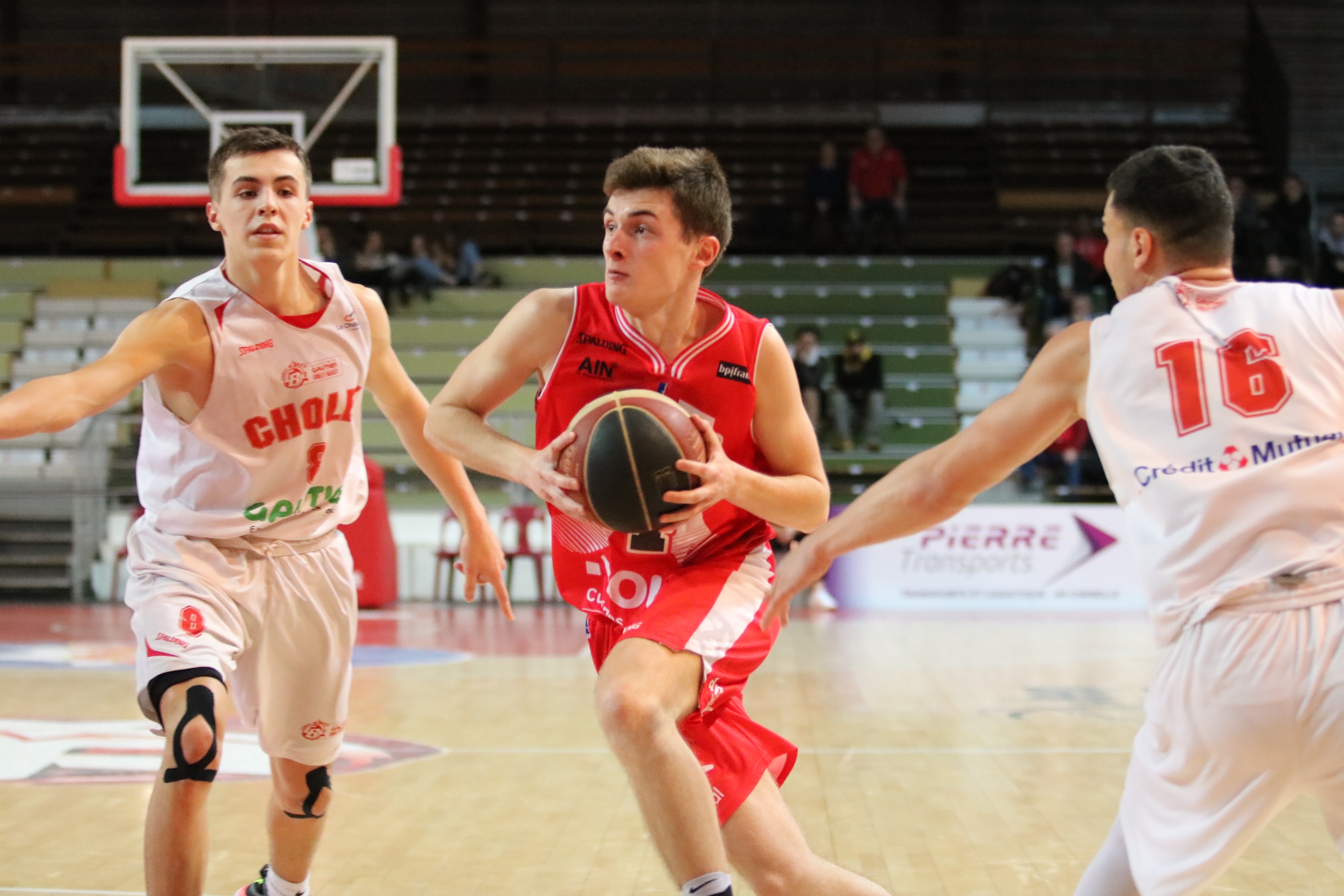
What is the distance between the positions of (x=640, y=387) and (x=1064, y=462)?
1043 centimetres

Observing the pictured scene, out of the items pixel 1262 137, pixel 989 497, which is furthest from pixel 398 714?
pixel 1262 137

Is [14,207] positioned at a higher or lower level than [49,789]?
higher

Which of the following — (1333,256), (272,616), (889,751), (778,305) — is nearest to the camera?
(272,616)

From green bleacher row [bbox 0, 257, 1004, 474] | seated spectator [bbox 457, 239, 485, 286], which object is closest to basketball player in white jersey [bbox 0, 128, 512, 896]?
green bleacher row [bbox 0, 257, 1004, 474]

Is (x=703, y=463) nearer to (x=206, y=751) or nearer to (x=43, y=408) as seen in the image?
(x=206, y=751)

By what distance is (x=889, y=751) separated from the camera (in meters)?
6.16

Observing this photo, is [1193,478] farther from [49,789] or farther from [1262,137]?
[1262,137]

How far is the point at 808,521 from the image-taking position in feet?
11.3

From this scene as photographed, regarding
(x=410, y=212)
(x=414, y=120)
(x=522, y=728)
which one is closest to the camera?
(x=522, y=728)

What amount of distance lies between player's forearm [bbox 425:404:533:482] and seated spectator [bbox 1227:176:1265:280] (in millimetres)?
13457

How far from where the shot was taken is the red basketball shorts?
325 centimetres

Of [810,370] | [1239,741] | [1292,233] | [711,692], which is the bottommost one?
[810,370]

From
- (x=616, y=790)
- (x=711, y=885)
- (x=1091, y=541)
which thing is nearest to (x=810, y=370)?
(x=1091, y=541)

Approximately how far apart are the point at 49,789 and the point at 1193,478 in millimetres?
4414
